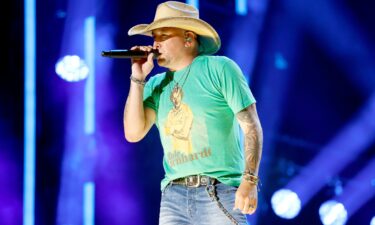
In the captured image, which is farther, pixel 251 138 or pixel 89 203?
pixel 89 203

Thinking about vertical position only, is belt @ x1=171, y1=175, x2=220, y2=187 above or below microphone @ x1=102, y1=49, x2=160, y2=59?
below

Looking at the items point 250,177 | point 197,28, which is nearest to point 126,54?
point 197,28

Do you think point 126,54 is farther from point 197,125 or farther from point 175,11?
point 197,125

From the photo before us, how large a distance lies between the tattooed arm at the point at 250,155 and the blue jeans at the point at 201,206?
10 centimetres

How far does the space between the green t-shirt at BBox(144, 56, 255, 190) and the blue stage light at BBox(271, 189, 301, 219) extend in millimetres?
2627

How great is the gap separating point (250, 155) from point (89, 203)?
2148 mm

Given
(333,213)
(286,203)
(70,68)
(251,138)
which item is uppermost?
(70,68)

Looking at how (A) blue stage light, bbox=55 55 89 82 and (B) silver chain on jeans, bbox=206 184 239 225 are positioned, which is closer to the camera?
(B) silver chain on jeans, bbox=206 184 239 225

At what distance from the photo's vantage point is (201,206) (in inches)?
88.7

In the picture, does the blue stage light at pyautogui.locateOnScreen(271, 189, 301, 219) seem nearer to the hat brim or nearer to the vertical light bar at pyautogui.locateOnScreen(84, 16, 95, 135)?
the vertical light bar at pyautogui.locateOnScreen(84, 16, 95, 135)

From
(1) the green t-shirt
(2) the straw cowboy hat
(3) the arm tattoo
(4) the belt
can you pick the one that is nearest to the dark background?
(2) the straw cowboy hat

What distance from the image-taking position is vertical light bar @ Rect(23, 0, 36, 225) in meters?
3.98

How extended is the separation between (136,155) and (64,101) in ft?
1.97

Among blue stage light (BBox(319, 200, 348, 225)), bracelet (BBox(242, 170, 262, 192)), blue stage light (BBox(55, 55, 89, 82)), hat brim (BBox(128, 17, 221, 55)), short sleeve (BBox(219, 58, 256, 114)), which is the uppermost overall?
hat brim (BBox(128, 17, 221, 55))
